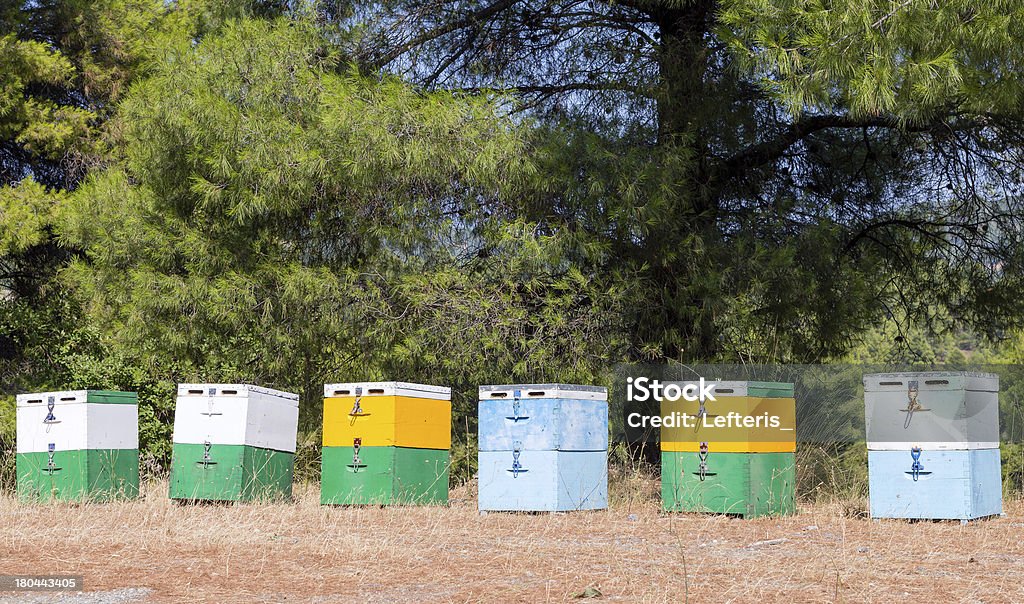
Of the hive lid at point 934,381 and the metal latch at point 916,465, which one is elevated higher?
the hive lid at point 934,381

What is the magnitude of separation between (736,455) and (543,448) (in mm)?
1616

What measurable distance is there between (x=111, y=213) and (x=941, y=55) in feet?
30.9

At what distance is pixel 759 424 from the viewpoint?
346 inches

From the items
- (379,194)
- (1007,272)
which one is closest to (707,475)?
(379,194)

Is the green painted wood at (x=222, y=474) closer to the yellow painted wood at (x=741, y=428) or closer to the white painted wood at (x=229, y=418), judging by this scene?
the white painted wood at (x=229, y=418)

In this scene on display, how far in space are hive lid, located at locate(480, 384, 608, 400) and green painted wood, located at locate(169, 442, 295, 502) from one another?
2147 mm

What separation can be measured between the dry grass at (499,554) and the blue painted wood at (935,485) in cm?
16

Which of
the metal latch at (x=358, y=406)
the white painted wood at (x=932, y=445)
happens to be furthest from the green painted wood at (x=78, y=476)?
the white painted wood at (x=932, y=445)

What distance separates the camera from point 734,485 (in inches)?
350

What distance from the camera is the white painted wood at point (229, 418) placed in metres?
9.59

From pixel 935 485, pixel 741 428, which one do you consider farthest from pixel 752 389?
pixel 935 485

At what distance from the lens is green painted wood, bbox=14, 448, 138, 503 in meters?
10.1

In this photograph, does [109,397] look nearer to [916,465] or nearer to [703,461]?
[703,461]

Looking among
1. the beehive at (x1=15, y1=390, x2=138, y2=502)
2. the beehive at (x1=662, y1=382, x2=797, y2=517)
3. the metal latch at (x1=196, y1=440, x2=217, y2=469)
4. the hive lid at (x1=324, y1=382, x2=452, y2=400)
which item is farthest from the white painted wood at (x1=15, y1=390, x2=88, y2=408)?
the beehive at (x1=662, y1=382, x2=797, y2=517)
